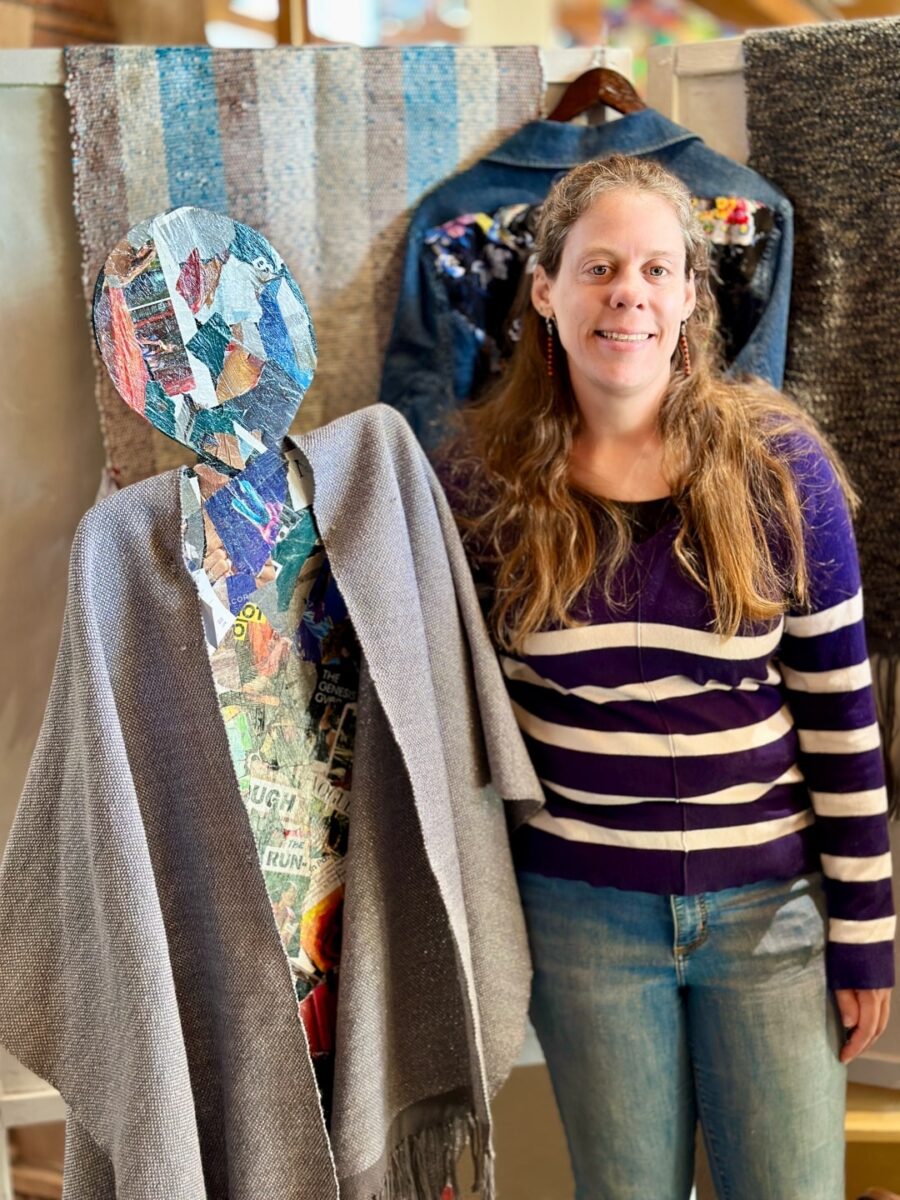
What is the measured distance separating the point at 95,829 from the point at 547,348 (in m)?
0.63

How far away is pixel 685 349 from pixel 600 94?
34 cm

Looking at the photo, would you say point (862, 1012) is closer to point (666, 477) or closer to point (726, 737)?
point (726, 737)

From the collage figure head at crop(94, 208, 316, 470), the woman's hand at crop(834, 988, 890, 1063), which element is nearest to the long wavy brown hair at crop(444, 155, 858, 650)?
the collage figure head at crop(94, 208, 316, 470)

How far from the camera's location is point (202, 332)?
0.90 m

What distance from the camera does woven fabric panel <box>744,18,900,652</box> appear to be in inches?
47.1

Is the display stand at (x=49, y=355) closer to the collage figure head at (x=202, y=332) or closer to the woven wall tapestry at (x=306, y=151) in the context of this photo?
the woven wall tapestry at (x=306, y=151)

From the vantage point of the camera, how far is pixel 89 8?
174 centimetres

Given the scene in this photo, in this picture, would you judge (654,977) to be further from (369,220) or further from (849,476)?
(369,220)

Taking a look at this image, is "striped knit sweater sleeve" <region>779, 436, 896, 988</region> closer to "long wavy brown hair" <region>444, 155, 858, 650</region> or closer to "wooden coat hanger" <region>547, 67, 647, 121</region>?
"long wavy brown hair" <region>444, 155, 858, 650</region>

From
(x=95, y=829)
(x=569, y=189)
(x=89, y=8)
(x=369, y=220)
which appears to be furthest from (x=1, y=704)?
(x=89, y=8)

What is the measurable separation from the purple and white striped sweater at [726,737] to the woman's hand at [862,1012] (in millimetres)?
17

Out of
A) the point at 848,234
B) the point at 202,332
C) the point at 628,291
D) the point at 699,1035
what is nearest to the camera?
the point at 202,332

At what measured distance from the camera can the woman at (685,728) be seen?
3.47 ft

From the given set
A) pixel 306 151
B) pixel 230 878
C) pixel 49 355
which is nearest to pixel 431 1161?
pixel 230 878
